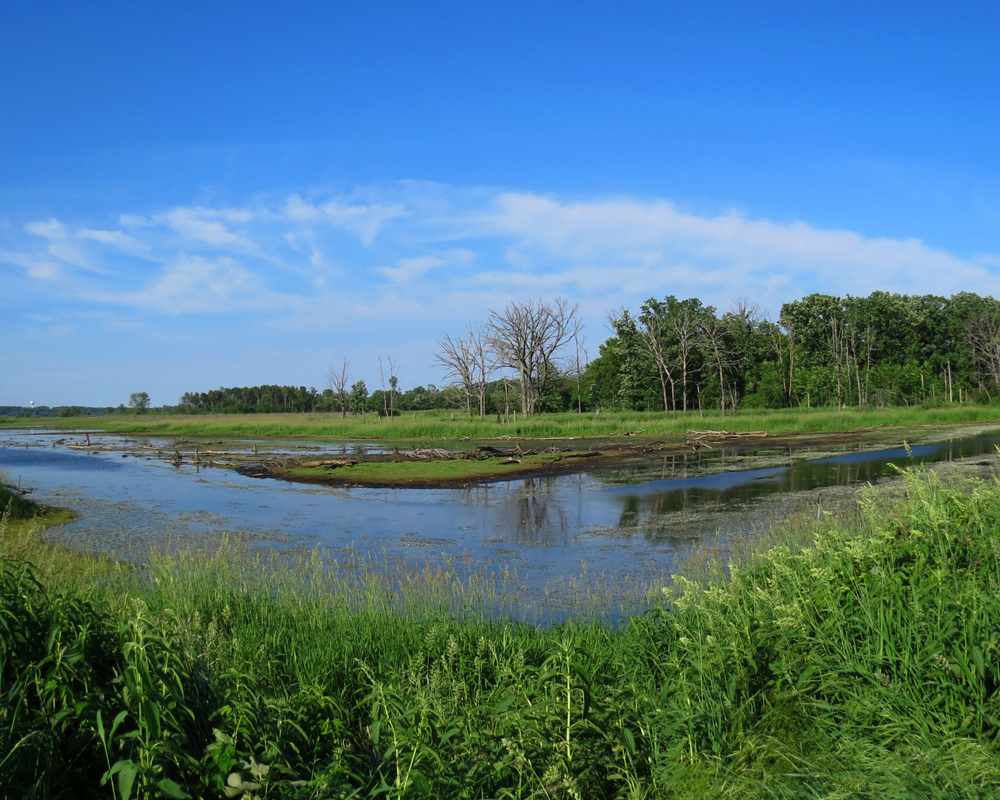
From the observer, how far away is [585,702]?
378cm

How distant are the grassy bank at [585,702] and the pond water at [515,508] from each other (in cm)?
450

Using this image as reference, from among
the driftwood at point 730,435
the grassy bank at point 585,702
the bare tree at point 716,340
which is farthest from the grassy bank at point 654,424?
the grassy bank at point 585,702

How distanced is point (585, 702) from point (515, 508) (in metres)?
16.2

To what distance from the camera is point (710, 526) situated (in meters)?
15.7

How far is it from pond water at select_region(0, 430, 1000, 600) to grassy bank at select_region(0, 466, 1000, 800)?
4.50m

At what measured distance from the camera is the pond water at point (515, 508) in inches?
551

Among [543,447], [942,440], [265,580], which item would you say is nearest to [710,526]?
[265,580]

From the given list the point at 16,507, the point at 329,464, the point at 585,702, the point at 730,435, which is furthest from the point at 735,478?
the point at 585,702

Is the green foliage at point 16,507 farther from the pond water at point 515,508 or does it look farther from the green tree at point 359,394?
the green tree at point 359,394

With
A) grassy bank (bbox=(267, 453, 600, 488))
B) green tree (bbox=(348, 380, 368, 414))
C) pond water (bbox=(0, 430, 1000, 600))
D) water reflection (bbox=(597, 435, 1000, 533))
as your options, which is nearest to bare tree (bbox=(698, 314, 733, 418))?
pond water (bbox=(0, 430, 1000, 600))

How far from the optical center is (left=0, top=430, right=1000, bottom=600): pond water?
14.0 m

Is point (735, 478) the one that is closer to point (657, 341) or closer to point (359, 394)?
point (657, 341)

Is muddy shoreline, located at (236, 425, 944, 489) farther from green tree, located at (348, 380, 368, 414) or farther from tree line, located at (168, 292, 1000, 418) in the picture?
green tree, located at (348, 380, 368, 414)

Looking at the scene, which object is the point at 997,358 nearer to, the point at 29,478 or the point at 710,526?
the point at 710,526
